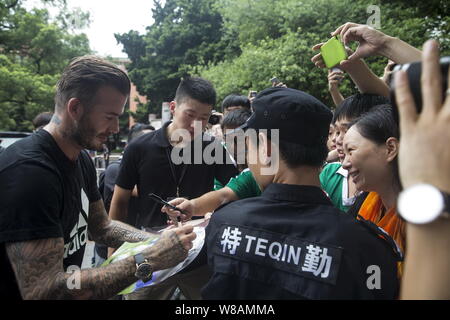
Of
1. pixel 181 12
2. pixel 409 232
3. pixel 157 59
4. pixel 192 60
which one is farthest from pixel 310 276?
pixel 181 12

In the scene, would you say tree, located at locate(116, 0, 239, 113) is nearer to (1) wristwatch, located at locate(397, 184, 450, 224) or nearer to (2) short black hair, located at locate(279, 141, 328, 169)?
(2) short black hair, located at locate(279, 141, 328, 169)

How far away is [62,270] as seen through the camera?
61.6 inches

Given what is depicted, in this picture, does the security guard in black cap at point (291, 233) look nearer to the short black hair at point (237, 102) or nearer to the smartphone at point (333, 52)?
the smartphone at point (333, 52)

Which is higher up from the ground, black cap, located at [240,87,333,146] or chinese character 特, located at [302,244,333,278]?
black cap, located at [240,87,333,146]

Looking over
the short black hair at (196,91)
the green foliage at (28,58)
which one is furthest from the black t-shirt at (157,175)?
the green foliage at (28,58)

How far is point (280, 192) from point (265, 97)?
0.38 m

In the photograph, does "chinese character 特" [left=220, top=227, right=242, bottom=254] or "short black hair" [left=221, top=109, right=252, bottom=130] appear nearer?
"chinese character 特" [left=220, top=227, right=242, bottom=254]

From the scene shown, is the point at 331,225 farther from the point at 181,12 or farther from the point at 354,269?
the point at 181,12

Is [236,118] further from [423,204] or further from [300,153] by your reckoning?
[423,204]

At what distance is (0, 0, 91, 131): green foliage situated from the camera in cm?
1623

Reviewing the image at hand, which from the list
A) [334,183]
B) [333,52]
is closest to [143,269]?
[334,183]

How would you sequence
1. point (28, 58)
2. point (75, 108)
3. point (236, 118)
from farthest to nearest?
1. point (28, 58)
2. point (236, 118)
3. point (75, 108)

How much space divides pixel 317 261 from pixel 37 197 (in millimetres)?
1108

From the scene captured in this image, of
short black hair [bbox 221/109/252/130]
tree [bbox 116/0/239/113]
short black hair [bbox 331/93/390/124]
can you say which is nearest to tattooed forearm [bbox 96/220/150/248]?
short black hair [bbox 331/93/390/124]
